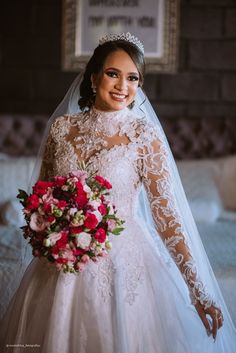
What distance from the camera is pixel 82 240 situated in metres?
1.78

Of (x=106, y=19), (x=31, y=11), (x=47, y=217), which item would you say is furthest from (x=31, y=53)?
(x=47, y=217)

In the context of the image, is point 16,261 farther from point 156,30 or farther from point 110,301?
point 156,30

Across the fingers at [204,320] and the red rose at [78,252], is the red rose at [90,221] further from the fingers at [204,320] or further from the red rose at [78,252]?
the fingers at [204,320]

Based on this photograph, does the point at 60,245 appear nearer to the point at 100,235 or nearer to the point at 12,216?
the point at 100,235

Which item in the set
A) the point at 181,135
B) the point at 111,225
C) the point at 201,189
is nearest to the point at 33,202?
the point at 111,225

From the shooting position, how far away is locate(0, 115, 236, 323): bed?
3.05 metres

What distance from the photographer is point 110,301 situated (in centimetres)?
199

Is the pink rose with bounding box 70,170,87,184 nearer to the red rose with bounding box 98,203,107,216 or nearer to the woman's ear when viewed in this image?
the red rose with bounding box 98,203,107,216

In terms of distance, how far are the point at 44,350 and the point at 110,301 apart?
0.99 feet

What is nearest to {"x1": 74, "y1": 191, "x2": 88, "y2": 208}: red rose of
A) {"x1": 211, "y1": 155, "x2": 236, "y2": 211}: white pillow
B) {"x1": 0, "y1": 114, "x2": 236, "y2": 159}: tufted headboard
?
{"x1": 211, "y1": 155, "x2": 236, "y2": 211}: white pillow

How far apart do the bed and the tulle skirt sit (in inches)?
24.6

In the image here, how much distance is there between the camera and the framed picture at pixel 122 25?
4.43 metres

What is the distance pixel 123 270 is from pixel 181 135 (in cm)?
267

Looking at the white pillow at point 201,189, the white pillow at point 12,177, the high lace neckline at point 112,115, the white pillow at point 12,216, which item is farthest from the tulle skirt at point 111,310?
the white pillow at point 12,177
